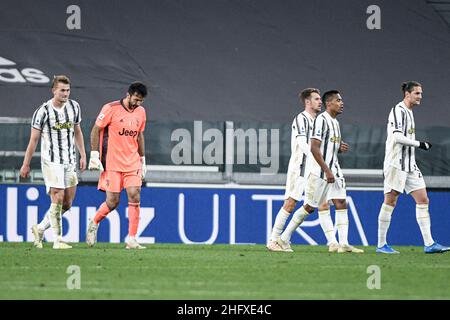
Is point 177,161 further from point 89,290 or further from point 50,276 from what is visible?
point 89,290

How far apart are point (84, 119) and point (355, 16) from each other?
4.95 metres

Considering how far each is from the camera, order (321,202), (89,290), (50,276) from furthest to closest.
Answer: (321,202) → (50,276) → (89,290)

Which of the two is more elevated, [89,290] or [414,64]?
[414,64]

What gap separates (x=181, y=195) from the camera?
17.8 m

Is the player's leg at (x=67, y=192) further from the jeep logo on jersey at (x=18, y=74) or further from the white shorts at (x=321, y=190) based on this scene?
the jeep logo on jersey at (x=18, y=74)

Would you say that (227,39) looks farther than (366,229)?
Yes

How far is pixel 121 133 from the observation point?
14.9 meters

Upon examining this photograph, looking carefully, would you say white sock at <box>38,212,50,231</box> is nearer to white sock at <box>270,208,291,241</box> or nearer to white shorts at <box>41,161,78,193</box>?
white shorts at <box>41,161,78,193</box>

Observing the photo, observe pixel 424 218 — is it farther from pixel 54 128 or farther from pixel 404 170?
pixel 54 128

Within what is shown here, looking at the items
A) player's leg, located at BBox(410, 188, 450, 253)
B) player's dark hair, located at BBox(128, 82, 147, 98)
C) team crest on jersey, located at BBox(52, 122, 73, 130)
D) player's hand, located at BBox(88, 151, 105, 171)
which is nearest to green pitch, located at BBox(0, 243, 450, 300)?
player's leg, located at BBox(410, 188, 450, 253)

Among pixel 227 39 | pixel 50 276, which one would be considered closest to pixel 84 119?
pixel 227 39

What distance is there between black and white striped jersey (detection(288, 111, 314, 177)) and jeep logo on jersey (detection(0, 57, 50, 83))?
5.39m

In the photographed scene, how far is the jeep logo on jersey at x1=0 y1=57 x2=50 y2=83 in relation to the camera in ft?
63.7

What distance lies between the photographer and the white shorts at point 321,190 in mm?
14797
